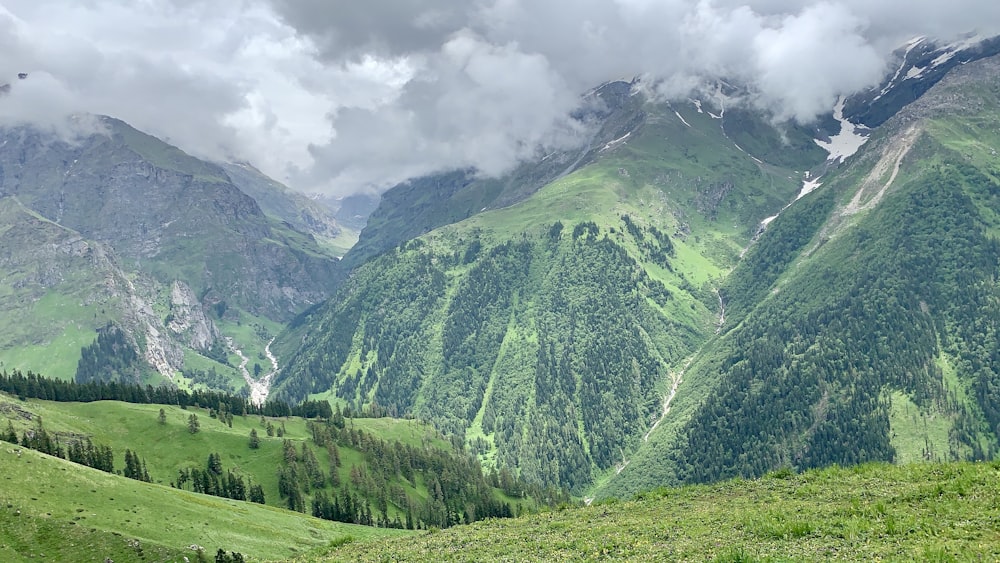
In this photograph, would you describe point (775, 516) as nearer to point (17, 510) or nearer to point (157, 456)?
point (17, 510)

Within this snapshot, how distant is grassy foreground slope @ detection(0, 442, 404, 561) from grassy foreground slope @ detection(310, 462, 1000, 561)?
27018mm

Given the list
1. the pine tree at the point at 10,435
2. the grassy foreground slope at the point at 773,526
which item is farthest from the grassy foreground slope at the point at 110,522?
the pine tree at the point at 10,435

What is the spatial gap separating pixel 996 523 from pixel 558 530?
117ft

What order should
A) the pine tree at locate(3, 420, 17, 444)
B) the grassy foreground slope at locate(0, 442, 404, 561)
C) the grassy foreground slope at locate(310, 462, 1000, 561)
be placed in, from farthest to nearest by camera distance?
1. the pine tree at locate(3, 420, 17, 444)
2. the grassy foreground slope at locate(0, 442, 404, 561)
3. the grassy foreground slope at locate(310, 462, 1000, 561)

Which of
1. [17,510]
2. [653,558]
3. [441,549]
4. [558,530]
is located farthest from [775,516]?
[17,510]

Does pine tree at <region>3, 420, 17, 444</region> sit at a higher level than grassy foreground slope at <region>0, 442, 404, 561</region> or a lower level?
higher

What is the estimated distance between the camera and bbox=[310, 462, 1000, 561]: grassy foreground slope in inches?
1578

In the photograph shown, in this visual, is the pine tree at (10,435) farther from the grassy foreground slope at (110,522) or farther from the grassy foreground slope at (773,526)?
the grassy foreground slope at (773,526)

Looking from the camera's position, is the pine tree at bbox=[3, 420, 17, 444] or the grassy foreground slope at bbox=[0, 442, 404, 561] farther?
the pine tree at bbox=[3, 420, 17, 444]

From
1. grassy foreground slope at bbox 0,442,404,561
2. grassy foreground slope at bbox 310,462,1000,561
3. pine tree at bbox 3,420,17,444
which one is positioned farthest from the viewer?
pine tree at bbox 3,420,17,444

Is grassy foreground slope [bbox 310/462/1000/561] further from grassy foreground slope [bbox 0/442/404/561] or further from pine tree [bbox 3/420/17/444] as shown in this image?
pine tree [bbox 3/420/17/444]

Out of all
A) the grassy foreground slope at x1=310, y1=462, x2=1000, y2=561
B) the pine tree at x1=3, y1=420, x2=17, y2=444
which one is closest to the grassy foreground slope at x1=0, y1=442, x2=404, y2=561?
the grassy foreground slope at x1=310, y1=462, x2=1000, y2=561

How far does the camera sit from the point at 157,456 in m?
196

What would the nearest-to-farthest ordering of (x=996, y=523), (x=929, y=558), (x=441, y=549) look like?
(x=929, y=558)
(x=996, y=523)
(x=441, y=549)
